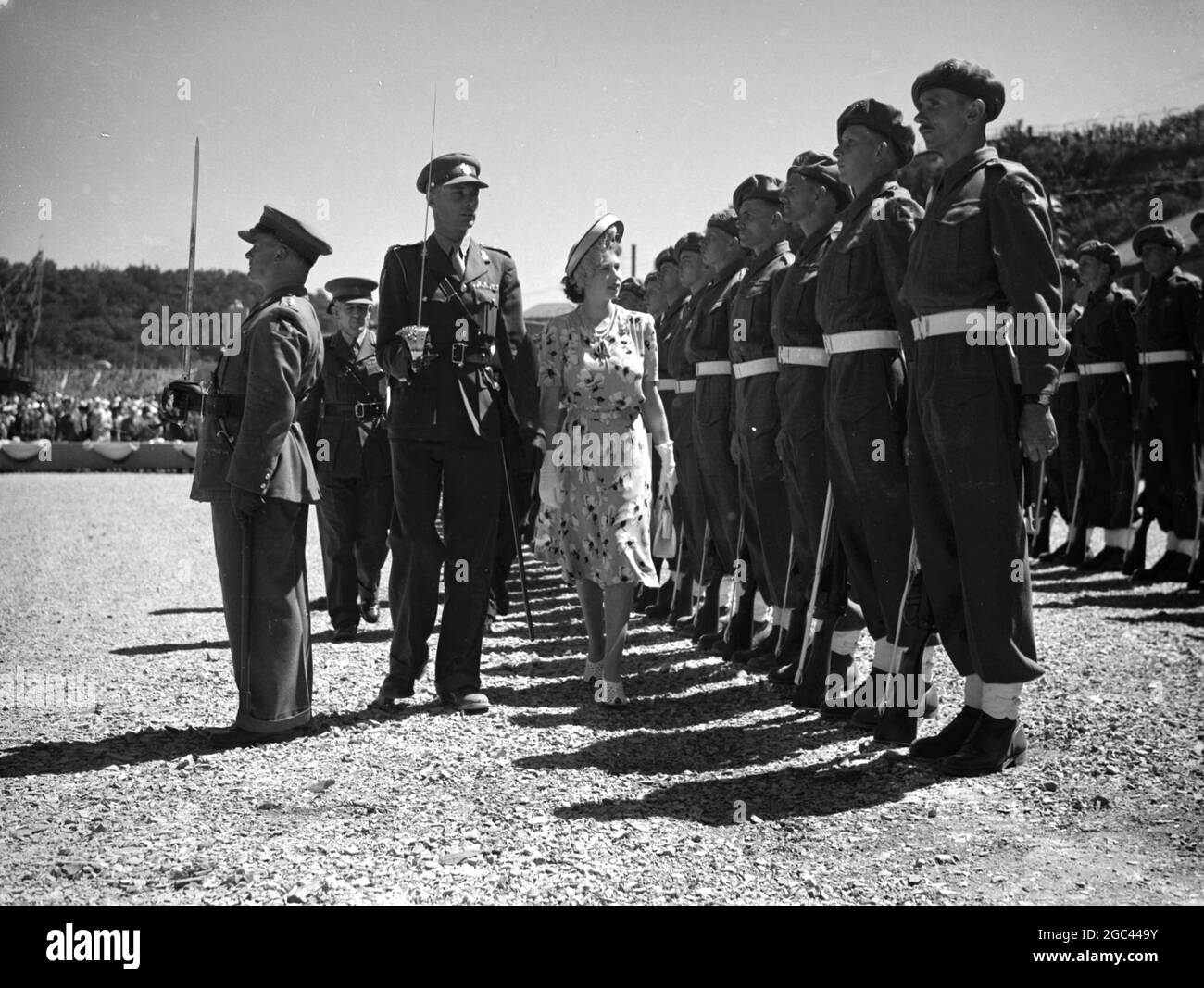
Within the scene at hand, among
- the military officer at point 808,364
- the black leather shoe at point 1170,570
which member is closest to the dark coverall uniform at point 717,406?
the military officer at point 808,364

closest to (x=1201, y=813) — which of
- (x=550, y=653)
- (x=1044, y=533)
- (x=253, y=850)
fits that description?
(x=253, y=850)

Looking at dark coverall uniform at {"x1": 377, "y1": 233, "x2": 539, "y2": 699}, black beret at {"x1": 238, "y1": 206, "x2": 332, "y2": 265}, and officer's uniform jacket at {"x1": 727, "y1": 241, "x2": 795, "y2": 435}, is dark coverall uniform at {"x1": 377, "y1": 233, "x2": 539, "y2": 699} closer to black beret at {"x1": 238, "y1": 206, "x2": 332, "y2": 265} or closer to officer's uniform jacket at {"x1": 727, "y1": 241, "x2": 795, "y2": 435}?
black beret at {"x1": 238, "y1": 206, "x2": 332, "y2": 265}

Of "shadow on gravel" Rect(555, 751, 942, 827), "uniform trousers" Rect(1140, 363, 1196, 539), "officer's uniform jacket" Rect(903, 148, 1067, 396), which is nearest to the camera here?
"shadow on gravel" Rect(555, 751, 942, 827)

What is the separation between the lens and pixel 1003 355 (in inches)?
213

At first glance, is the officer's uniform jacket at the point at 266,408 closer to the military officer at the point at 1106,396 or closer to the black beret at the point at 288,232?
the black beret at the point at 288,232

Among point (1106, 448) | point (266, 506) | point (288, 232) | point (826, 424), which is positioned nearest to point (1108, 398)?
point (1106, 448)

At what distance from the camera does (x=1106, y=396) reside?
11.9 m

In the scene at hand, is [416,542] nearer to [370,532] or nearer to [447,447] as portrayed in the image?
[447,447]

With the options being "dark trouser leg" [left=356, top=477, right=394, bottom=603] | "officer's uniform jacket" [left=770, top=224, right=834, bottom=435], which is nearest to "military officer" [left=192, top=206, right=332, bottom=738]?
"officer's uniform jacket" [left=770, top=224, right=834, bottom=435]

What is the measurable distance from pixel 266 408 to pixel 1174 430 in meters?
8.12

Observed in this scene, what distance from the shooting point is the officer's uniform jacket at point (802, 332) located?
22.5 feet

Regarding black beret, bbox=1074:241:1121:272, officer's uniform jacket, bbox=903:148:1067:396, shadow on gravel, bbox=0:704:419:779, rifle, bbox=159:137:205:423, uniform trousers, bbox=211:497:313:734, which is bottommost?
shadow on gravel, bbox=0:704:419:779

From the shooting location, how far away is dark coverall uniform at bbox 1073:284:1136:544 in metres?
11.9
